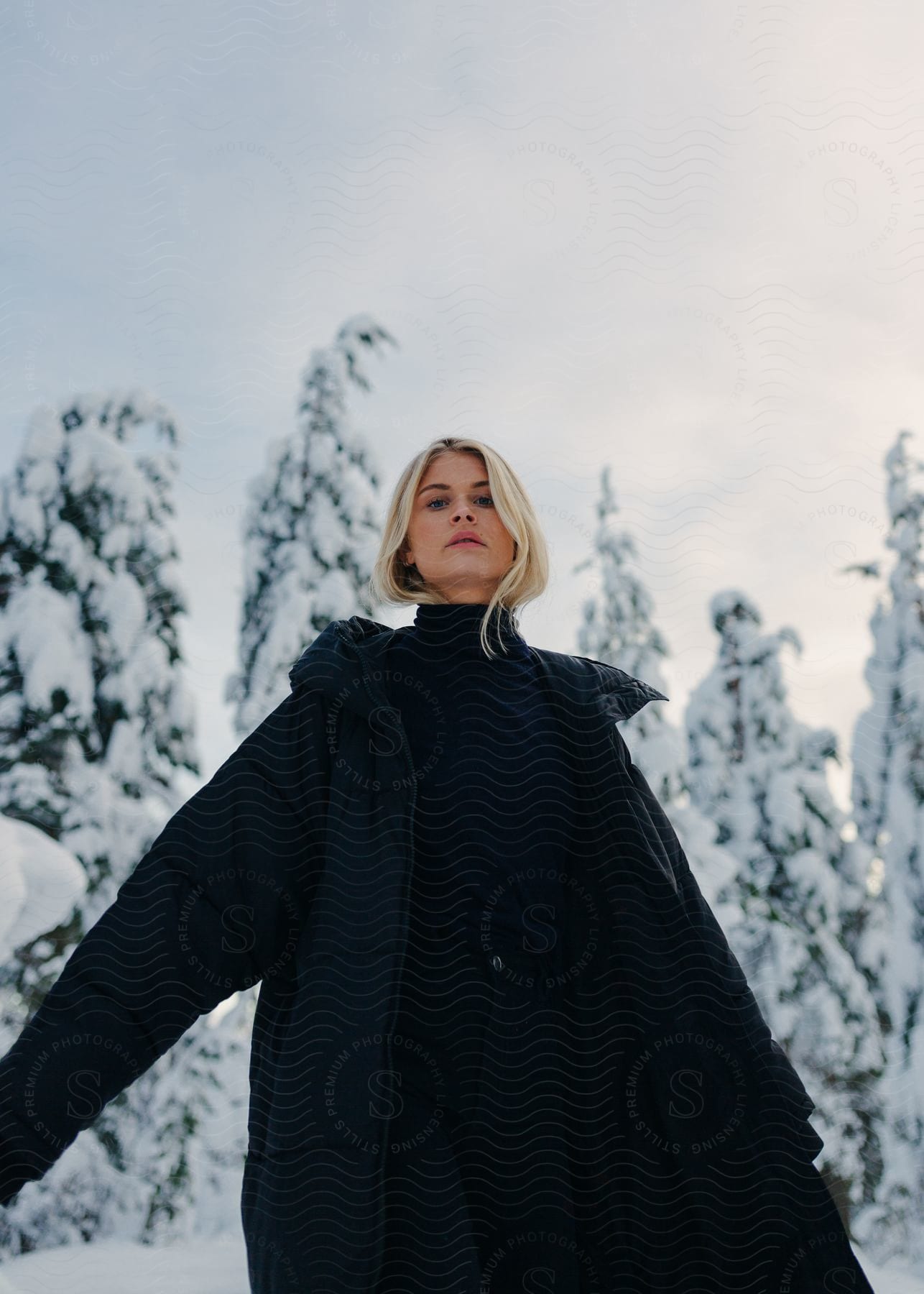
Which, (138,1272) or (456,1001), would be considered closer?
(456,1001)

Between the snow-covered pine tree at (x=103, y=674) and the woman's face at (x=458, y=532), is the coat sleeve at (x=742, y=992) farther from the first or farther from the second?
the snow-covered pine tree at (x=103, y=674)

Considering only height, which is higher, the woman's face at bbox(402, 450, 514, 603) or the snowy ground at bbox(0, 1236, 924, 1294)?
the woman's face at bbox(402, 450, 514, 603)

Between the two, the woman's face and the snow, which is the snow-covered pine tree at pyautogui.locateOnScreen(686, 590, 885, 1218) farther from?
the woman's face

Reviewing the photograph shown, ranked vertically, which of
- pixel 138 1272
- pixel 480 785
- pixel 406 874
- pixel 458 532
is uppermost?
pixel 458 532

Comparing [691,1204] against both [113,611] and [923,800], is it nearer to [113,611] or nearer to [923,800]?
[113,611]

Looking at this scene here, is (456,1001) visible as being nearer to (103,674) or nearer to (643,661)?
(103,674)

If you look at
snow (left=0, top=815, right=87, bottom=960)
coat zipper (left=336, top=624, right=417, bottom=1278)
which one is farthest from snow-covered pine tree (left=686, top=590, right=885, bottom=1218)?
coat zipper (left=336, top=624, right=417, bottom=1278)

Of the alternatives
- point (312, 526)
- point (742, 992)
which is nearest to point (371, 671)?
point (742, 992)

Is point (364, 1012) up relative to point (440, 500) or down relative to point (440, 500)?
down

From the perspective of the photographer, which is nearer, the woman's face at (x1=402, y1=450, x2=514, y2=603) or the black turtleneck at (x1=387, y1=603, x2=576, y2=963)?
the black turtleneck at (x1=387, y1=603, x2=576, y2=963)

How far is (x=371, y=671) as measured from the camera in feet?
5.66

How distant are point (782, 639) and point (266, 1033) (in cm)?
→ 759

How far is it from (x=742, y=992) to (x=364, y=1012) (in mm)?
673

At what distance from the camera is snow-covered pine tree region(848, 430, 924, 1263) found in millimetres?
8164
